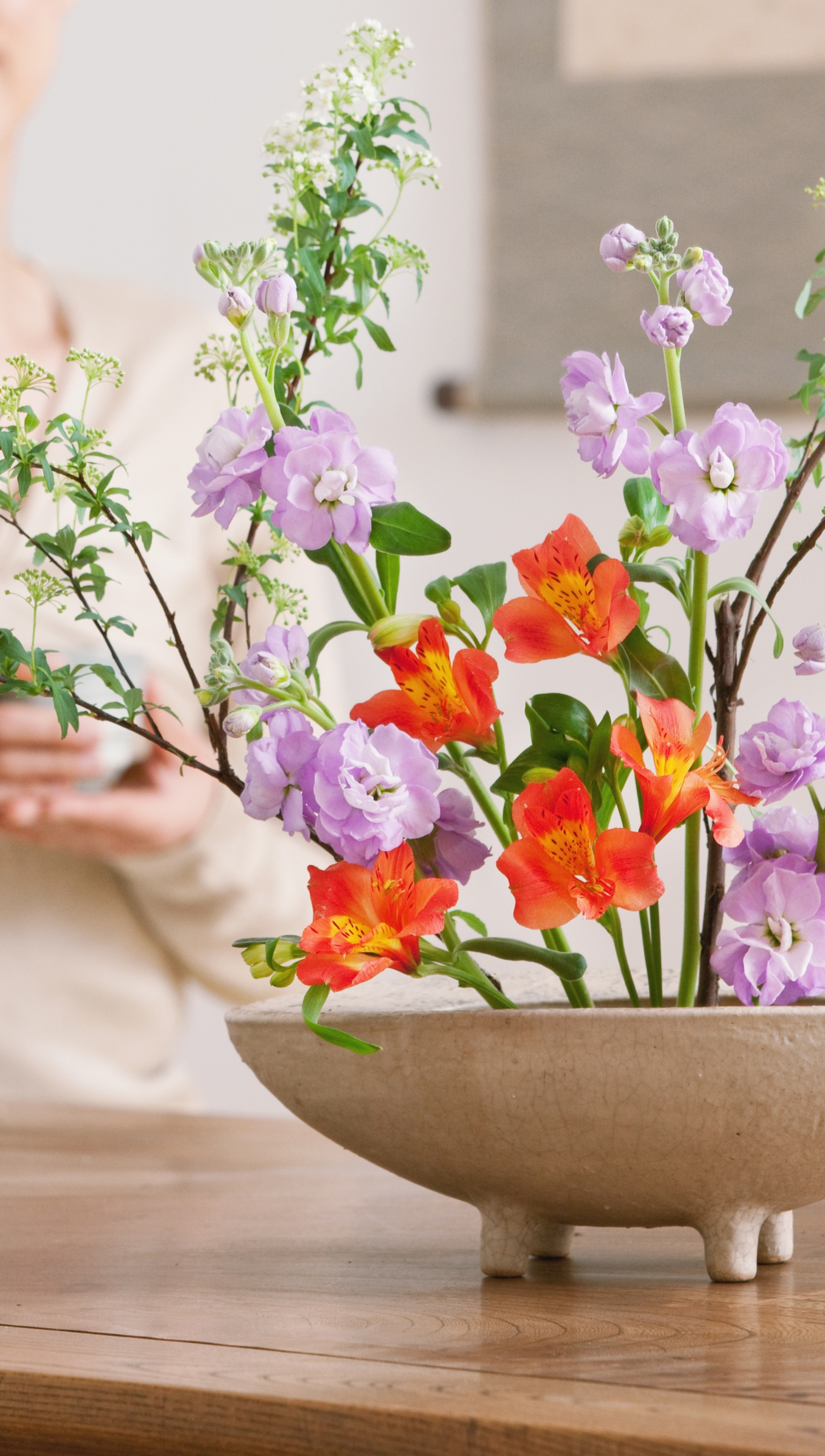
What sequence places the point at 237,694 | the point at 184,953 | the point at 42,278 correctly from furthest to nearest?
the point at 42,278 → the point at 184,953 → the point at 237,694

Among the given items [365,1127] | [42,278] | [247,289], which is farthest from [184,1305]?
[42,278]

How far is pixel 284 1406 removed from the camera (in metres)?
0.35

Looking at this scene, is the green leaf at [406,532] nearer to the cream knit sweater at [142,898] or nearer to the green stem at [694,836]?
the green stem at [694,836]

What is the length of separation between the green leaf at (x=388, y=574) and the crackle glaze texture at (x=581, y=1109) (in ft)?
0.42

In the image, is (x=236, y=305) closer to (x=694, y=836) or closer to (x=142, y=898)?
(x=694, y=836)

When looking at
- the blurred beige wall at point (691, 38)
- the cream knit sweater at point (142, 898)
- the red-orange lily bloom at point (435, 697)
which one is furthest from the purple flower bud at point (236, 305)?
the blurred beige wall at point (691, 38)

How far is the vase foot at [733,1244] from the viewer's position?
1.53 feet

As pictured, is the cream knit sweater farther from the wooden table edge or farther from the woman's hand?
the wooden table edge

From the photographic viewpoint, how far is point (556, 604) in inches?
17.3

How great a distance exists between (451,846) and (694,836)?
7cm

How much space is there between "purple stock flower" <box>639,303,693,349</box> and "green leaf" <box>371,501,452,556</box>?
0.08 metres

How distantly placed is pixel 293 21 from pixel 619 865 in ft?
6.94

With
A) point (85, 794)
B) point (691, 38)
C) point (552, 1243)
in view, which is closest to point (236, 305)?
point (552, 1243)

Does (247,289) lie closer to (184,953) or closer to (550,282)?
(184,953)
